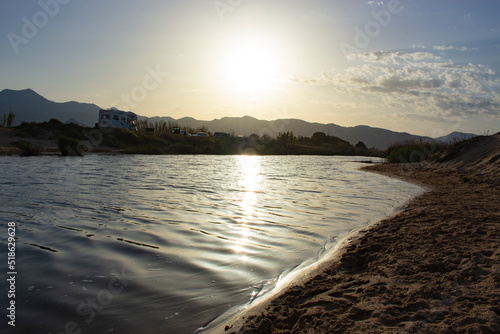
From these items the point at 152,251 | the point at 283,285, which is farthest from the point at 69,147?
the point at 283,285

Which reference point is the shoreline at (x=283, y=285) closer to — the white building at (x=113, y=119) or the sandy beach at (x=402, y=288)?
the sandy beach at (x=402, y=288)

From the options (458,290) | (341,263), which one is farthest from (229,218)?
(458,290)

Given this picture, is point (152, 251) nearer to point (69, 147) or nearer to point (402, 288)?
point (402, 288)

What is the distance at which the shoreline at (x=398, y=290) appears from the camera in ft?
8.23

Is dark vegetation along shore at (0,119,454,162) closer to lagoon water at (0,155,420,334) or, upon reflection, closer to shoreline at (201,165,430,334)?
lagoon water at (0,155,420,334)

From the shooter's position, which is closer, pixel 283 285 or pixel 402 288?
pixel 402 288

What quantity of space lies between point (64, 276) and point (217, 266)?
1677 millimetres

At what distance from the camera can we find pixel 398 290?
3078mm

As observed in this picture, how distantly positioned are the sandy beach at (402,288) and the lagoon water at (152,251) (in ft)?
1.58

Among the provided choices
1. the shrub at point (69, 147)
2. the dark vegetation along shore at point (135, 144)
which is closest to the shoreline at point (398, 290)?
the dark vegetation along shore at point (135, 144)

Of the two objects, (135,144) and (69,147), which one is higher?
(135,144)

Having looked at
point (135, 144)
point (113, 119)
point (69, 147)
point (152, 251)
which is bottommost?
point (152, 251)

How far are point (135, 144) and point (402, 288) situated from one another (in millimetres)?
43526

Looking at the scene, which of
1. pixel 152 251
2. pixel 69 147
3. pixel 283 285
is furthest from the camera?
pixel 69 147
